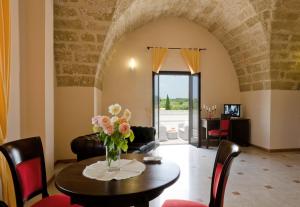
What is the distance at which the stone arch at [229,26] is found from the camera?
17.3 feet

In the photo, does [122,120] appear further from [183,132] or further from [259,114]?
[183,132]

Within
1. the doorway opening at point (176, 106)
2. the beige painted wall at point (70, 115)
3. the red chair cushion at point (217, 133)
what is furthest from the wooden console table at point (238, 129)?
the beige painted wall at point (70, 115)

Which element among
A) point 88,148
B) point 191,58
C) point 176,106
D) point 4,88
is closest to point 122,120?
point 4,88

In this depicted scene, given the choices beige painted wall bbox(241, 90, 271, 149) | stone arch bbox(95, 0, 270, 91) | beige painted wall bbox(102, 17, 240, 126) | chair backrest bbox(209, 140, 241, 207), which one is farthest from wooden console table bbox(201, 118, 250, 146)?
chair backrest bbox(209, 140, 241, 207)

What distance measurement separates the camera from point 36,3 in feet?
11.0

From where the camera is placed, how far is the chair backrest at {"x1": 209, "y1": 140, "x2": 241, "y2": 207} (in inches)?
63.3

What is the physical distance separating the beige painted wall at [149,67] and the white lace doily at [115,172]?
469cm

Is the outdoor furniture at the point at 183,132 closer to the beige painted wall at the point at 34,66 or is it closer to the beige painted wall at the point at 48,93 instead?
the beige painted wall at the point at 48,93

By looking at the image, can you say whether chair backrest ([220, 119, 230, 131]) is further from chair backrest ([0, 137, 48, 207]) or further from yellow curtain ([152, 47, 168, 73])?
chair backrest ([0, 137, 48, 207])

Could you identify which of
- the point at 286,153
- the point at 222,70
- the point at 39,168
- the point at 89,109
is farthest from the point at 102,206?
the point at 222,70

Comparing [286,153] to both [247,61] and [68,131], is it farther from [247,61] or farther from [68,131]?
[68,131]

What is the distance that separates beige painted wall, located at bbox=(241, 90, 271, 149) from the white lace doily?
517 cm

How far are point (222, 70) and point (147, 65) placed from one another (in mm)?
2425

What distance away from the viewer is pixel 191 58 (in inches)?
276
